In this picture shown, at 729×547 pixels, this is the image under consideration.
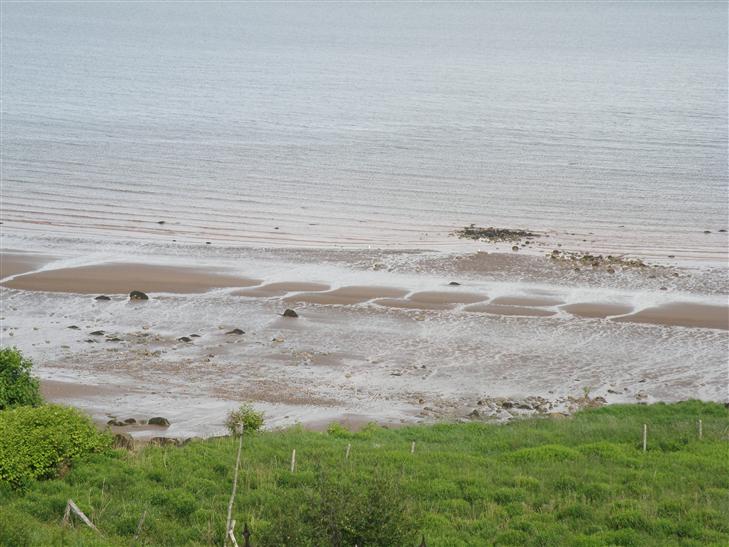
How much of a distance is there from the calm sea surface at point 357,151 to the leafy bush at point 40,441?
3080 cm

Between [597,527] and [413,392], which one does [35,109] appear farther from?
[597,527]

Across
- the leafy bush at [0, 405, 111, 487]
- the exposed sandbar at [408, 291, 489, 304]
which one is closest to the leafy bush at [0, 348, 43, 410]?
the leafy bush at [0, 405, 111, 487]

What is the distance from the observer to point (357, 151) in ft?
263

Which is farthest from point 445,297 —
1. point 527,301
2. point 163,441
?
point 163,441

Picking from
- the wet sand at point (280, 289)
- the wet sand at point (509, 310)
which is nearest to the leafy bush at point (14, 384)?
the wet sand at point (280, 289)

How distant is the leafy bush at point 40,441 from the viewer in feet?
68.8

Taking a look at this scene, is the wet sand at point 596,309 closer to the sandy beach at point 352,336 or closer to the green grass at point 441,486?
the sandy beach at point 352,336

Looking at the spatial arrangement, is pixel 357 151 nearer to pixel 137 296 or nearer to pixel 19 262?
pixel 19 262

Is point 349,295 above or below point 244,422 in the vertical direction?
above

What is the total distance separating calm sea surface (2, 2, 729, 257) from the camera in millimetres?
58250

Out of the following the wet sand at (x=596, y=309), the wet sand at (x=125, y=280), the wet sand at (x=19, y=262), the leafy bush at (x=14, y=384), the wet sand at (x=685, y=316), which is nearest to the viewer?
the leafy bush at (x=14, y=384)

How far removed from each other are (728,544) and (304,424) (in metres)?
13.3

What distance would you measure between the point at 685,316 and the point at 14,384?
25757mm

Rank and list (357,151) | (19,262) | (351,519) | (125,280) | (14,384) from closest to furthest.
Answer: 1. (351,519)
2. (14,384)
3. (125,280)
4. (19,262)
5. (357,151)
